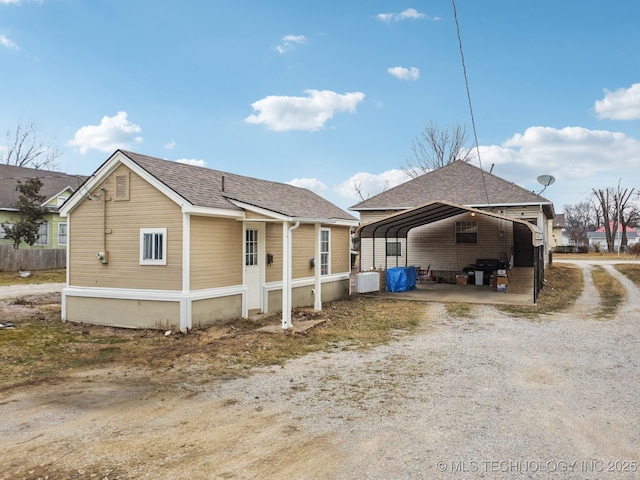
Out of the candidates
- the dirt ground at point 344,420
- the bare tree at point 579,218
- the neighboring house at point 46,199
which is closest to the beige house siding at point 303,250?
the dirt ground at point 344,420

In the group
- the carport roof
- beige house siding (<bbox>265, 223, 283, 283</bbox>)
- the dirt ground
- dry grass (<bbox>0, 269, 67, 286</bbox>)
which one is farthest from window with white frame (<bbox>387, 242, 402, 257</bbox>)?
dry grass (<bbox>0, 269, 67, 286</bbox>)

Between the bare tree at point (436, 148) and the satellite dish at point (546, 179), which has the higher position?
the bare tree at point (436, 148)

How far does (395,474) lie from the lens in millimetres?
3484

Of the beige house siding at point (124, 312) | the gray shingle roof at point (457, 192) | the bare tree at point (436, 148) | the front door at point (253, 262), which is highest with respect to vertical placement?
the bare tree at point (436, 148)

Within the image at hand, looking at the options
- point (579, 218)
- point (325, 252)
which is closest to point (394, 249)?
point (325, 252)

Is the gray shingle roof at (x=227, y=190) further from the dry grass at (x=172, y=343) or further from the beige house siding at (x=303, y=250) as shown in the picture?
the dry grass at (x=172, y=343)

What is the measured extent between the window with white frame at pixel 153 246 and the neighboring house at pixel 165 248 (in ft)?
0.07

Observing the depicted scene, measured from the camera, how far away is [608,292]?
53.9 feet

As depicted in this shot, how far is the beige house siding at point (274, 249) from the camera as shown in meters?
11.4

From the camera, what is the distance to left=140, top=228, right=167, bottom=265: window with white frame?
9245 millimetres

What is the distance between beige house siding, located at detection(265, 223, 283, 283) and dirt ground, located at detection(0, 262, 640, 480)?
431 cm

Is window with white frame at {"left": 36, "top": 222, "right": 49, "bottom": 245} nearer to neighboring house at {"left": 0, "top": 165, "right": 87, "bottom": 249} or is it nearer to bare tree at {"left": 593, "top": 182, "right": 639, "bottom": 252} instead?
neighboring house at {"left": 0, "top": 165, "right": 87, "bottom": 249}

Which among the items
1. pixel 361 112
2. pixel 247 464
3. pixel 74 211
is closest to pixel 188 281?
pixel 74 211

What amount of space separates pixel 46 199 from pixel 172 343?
2151 centimetres
